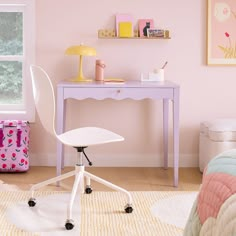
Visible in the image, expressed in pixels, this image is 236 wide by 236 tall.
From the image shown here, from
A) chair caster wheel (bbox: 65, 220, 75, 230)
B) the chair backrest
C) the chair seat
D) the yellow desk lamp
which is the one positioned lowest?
chair caster wheel (bbox: 65, 220, 75, 230)

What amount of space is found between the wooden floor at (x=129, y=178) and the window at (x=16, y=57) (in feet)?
1.88

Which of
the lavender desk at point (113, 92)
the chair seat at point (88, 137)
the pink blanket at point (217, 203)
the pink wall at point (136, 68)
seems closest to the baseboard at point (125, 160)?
the pink wall at point (136, 68)

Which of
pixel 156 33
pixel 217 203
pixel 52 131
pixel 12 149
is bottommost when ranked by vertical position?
pixel 12 149

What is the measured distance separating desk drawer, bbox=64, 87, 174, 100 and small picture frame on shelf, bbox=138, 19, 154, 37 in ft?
2.50

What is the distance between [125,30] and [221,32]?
2.74 feet

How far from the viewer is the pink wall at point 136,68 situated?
4719mm

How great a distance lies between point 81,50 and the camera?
4.32 metres

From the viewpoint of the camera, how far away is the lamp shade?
4.32 metres

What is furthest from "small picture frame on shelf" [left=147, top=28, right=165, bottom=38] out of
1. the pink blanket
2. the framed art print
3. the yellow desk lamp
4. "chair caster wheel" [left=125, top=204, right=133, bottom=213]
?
the pink blanket

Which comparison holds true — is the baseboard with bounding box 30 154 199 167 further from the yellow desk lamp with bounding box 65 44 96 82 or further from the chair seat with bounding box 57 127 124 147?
the chair seat with bounding box 57 127 124 147

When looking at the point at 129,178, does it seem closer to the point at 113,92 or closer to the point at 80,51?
the point at 113,92

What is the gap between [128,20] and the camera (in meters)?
4.69

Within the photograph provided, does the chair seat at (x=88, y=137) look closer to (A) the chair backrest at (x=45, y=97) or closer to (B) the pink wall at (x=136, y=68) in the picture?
(A) the chair backrest at (x=45, y=97)

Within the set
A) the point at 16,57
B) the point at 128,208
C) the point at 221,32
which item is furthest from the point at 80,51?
the point at 128,208
